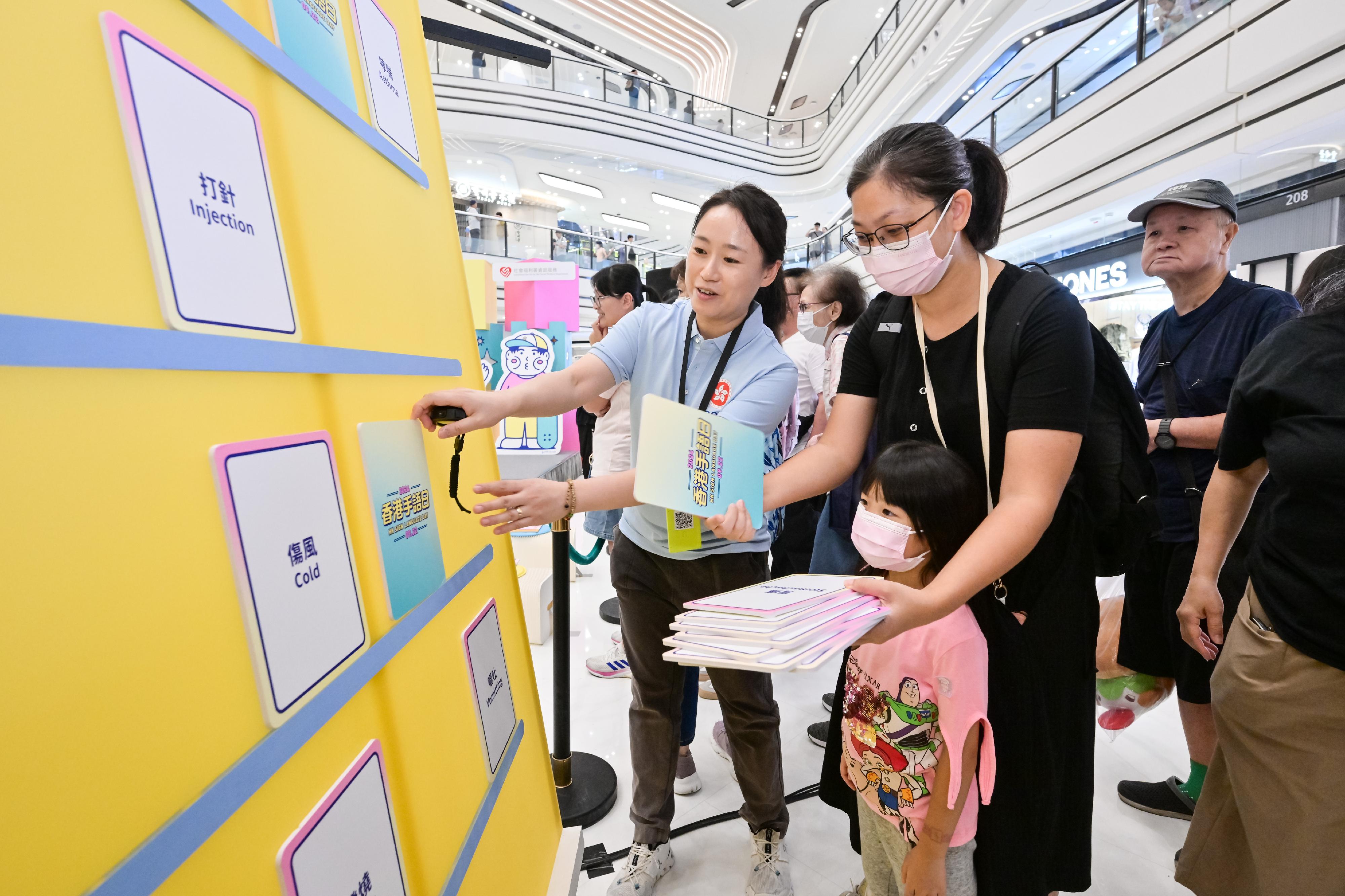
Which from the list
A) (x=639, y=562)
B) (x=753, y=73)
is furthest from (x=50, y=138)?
(x=753, y=73)

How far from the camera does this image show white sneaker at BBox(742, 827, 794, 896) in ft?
5.26

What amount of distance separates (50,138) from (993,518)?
1.10m

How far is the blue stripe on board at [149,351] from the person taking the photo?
0.38m

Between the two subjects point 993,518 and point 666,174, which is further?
point 666,174

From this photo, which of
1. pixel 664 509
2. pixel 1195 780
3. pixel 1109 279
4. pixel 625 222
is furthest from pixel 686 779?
pixel 625 222

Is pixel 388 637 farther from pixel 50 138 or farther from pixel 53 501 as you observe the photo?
pixel 50 138

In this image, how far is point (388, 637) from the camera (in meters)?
0.75

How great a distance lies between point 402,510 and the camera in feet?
2.71

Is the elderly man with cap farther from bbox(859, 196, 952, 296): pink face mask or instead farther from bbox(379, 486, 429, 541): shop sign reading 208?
bbox(379, 486, 429, 541): shop sign reading 208

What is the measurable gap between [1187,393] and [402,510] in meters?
2.04

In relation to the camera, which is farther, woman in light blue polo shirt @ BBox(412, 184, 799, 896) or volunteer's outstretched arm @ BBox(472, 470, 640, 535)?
woman in light blue polo shirt @ BBox(412, 184, 799, 896)

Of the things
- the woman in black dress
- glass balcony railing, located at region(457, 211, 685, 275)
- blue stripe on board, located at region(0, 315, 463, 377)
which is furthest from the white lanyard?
glass balcony railing, located at region(457, 211, 685, 275)

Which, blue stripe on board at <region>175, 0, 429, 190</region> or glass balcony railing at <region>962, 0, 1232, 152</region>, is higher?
glass balcony railing at <region>962, 0, 1232, 152</region>

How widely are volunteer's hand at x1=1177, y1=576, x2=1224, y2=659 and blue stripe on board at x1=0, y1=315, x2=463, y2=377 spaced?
6.00ft
